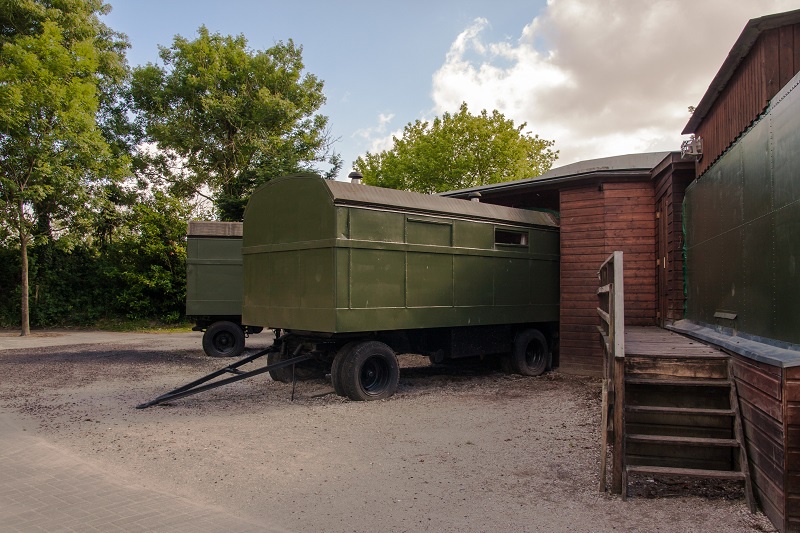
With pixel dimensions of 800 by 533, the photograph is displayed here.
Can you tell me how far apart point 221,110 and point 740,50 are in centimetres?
2653

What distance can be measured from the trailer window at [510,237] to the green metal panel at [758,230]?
4.19 metres

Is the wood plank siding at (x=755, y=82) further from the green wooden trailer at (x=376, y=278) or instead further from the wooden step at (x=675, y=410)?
the green wooden trailer at (x=376, y=278)

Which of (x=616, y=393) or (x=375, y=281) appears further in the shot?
(x=375, y=281)

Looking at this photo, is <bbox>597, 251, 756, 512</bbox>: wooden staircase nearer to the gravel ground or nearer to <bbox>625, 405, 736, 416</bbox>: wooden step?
<bbox>625, 405, 736, 416</bbox>: wooden step

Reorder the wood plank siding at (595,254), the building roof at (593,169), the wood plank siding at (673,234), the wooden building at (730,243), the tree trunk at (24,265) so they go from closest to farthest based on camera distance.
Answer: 1. the wooden building at (730,243)
2. the wood plank siding at (673,234)
3. the wood plank siding at (595,254)
4. the building roof at (593,169)
5. the tree trunk at (24,265)

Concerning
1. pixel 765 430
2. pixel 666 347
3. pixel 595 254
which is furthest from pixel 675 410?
pixel 595 254

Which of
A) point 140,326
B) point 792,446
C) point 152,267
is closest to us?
point 792,446

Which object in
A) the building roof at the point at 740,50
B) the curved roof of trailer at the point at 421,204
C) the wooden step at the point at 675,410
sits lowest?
the wooden step at the point at 675,410

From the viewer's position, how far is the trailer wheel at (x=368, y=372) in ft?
28.4

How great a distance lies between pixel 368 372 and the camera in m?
9.08

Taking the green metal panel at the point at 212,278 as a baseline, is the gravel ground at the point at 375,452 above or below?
below

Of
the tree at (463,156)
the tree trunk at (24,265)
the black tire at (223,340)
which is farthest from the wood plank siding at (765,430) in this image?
the tree at (463,156)

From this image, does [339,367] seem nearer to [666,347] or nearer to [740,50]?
[666,347]

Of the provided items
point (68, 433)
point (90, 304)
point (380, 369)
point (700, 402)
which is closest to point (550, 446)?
point (700, 402)
